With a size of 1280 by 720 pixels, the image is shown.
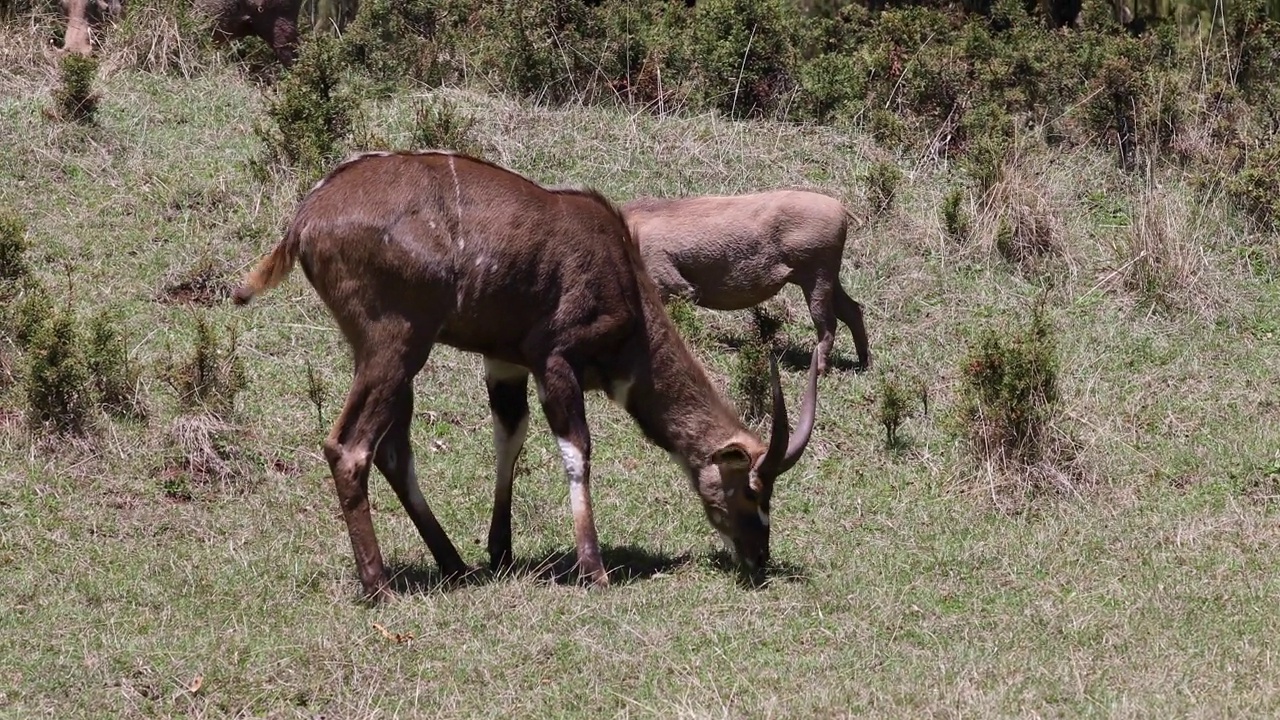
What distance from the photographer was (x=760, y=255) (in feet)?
38.1

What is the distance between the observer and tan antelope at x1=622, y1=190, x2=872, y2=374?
38.1ft

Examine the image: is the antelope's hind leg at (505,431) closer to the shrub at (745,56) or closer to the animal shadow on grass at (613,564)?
the animal shadow on grass at (613,564)

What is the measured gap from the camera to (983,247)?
43.8 feet

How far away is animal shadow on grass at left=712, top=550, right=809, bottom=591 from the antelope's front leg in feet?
2.28

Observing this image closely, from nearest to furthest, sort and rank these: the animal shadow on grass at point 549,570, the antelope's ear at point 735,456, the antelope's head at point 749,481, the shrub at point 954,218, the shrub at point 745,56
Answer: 1. the animal shadow on grass at point 549,570
2. the antelope's head at point 749,481
3. the antelope's ear at point 735,456
4. the shrub at point 954,218
5. the shrub at point 745,56

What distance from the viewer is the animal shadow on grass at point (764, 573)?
8.04 meters

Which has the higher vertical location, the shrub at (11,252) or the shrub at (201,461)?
the shrub at (11,252)

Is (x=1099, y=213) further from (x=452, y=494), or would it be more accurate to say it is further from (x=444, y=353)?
(x=452, y=494)

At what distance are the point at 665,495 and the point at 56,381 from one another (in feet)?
11.6

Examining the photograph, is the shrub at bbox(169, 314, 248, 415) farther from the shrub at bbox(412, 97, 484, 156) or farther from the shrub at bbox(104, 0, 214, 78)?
the shrub at bbox(104, 0, 214, 78)

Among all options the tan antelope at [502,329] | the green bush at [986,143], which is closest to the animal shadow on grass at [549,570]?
the tan antelope at [502,329]

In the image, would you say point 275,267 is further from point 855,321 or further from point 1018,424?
point 855,321

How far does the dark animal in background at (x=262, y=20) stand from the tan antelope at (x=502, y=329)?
8.58m

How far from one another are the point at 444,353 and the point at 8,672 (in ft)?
16.6
